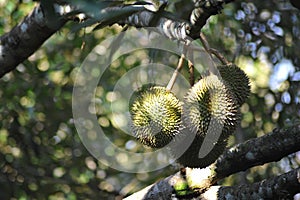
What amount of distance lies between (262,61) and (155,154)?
71cm

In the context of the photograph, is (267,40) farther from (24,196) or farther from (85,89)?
(24,196)

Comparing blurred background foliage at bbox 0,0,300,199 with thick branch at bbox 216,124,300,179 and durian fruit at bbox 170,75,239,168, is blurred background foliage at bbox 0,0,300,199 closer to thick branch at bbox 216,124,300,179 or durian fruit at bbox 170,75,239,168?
thick branch at bbox 216,124,300,179

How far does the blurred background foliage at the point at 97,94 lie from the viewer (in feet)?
8.79

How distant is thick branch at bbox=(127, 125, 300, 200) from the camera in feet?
5.10

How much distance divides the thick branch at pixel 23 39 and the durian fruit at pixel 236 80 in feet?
1.83

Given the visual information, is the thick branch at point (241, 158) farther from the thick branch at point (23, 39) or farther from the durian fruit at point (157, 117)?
the thick branch at point (23, 39)

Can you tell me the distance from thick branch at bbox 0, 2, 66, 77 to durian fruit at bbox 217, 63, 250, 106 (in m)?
0.56

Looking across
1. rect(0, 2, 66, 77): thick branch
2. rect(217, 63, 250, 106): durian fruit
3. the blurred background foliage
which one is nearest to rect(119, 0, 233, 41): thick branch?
rect(217, 63, 250, 106): durian fruit

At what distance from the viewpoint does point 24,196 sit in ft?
9.32

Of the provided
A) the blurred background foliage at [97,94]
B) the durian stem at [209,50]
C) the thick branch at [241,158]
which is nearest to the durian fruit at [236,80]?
the durian stem at [209,50]

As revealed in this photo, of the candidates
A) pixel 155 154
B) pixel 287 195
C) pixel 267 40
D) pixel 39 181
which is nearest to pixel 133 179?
pixel 155 154

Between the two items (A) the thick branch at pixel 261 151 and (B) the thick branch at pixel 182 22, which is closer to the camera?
(B) the thick branch at pixel 182 22

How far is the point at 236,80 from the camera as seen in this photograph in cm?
156

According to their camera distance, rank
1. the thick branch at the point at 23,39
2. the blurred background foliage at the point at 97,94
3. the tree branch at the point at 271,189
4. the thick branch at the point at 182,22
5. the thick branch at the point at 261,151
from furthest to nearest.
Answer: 1. the blurred background foliage at the point at 97,94
2. the thick branch at the point at 23,39
3. the thick branch at the point at 261,151
4. the tree branch at the point at 271,189
5. the thick branch at the point at 182,22
